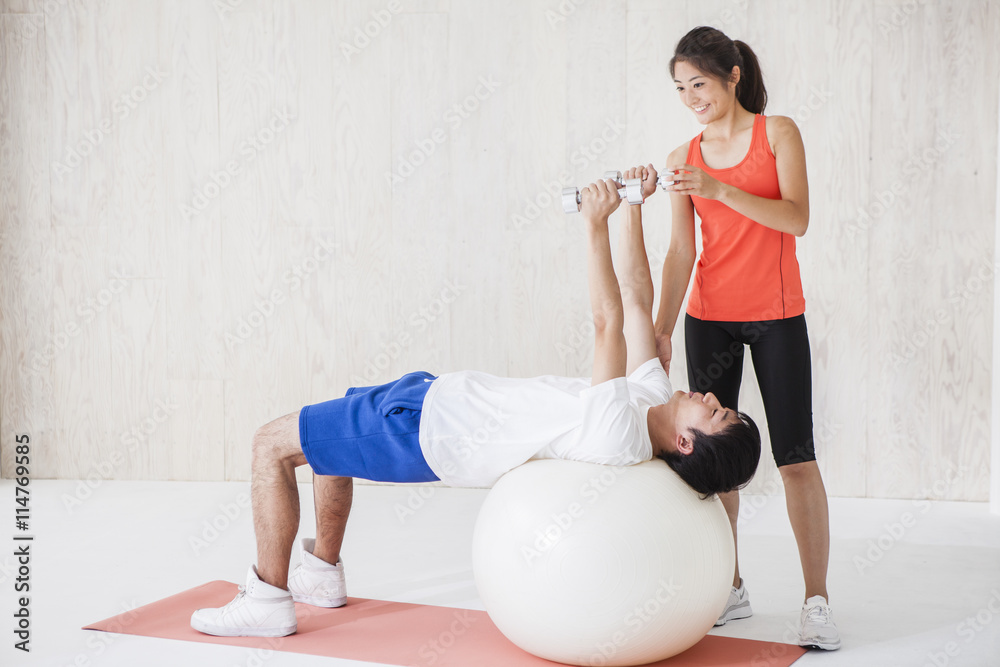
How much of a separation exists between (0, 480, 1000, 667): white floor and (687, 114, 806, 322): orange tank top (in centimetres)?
87

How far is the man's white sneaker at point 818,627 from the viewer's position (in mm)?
2230

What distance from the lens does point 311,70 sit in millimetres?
3918

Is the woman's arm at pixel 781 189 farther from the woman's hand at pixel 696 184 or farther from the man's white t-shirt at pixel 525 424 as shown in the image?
the man's white t-shirt at pixel 525 424

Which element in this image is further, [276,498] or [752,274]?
[752,274]

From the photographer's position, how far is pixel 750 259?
7.95 ft

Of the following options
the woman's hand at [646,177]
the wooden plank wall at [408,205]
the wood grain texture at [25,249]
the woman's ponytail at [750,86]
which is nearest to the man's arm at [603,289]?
the woman's hand at [646,177]

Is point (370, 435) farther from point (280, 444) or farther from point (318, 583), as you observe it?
point (318, 583)

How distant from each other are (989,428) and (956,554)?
33.3 inches

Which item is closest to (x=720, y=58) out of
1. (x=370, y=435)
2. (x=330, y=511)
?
(x=370, y=435)

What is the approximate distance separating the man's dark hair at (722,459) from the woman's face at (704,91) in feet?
2.99

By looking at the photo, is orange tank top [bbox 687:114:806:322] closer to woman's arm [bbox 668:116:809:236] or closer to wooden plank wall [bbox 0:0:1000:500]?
woman's arm [bbox 668:116:809:236]

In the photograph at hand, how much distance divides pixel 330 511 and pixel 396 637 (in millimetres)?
423

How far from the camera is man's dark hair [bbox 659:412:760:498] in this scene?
203cm

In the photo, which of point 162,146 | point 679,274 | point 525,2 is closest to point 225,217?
point 162,146
